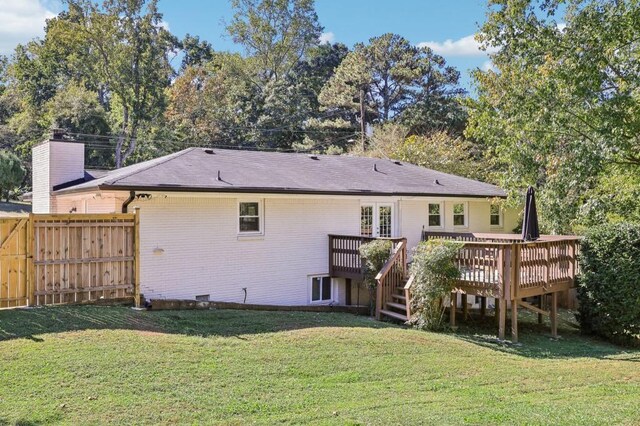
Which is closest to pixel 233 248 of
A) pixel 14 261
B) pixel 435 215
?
pixel 14 261

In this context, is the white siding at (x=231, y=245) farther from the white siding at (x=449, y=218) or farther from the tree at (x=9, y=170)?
the tree at (x=9, y=170)

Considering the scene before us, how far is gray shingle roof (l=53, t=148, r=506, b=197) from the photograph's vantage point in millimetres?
13367

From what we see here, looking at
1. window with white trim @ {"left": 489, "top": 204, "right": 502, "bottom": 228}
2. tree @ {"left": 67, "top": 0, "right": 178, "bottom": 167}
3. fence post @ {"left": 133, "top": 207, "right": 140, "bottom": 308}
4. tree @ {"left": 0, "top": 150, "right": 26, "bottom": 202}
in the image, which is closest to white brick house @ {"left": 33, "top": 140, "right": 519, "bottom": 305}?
window with white trim @ {"left": 489, "top": 204, "right": 502, "bottom": 228}

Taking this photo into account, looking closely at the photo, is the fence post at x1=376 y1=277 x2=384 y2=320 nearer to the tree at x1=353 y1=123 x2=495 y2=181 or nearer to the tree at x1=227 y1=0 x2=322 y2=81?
the tree at x1=353 y1=123 x2=495 y2=181

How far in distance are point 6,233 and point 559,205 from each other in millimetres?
13457

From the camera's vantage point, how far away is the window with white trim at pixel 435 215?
19047 mm

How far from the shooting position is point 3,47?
50.8 meters

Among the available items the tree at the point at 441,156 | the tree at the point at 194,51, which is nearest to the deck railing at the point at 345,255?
the tree at the point at 441,156

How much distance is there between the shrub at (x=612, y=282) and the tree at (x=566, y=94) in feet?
5.33

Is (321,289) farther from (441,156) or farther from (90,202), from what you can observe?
(441,156)

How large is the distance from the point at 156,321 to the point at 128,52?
32760 millimetres

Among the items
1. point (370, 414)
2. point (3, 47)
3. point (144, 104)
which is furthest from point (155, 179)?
point (3, 47)

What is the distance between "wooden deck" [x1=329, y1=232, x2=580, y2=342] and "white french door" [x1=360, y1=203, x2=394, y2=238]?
7.31 ft

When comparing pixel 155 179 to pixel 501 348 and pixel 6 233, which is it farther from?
pixel 501 348
